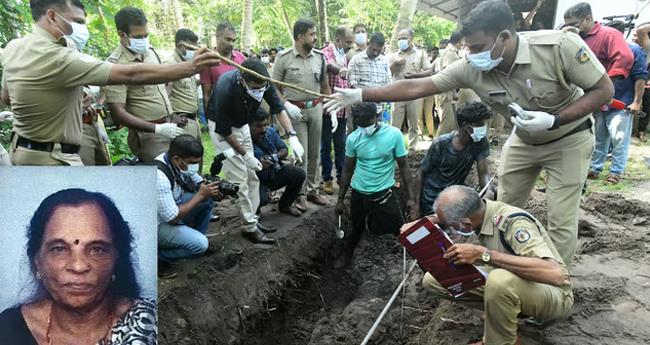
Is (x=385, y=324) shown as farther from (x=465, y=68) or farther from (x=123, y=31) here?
(x=123, y=31)

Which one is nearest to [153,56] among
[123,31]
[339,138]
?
[123,31]

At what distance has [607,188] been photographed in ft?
17.7

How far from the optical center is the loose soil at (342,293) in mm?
2912

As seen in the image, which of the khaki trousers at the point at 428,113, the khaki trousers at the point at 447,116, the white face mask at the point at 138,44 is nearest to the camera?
the white face mask at the point at 138,44

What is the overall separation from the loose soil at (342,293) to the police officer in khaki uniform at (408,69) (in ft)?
8.90

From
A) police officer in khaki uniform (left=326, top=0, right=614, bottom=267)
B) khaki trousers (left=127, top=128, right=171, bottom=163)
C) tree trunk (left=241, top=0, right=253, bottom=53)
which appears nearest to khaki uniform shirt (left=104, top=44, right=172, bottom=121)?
khaki trousers (left=127, top=128, right=171, bottom=163)

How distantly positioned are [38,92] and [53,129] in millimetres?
253

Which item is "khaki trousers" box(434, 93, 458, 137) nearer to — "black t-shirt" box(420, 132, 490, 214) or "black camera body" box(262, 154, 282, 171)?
"black t-shirt" box(420, 132, 490, 214)

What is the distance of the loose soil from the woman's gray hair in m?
0.98

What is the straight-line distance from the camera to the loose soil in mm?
2912

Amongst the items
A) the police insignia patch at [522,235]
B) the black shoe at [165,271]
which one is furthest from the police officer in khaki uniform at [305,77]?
the police insignia patch at [522,235]

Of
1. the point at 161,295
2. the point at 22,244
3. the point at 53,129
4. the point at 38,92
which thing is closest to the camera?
the point at 22,244

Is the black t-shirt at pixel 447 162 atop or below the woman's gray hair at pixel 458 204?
below

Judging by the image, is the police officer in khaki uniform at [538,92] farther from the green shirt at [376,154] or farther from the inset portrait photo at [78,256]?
the inset portrait photo at [78,256]
